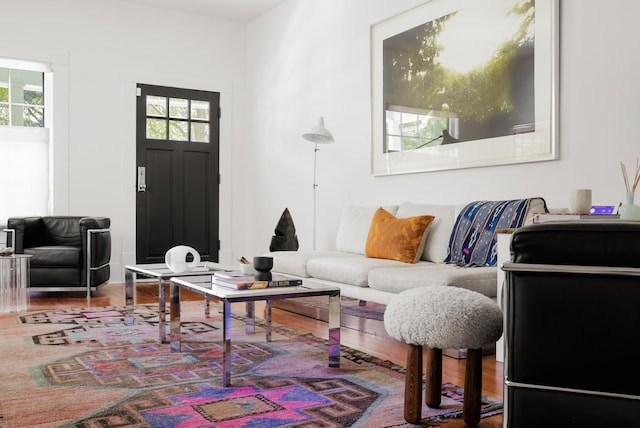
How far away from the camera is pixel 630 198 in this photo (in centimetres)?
299

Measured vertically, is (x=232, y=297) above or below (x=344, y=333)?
above

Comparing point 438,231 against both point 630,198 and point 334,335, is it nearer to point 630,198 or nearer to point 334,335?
point 630,198

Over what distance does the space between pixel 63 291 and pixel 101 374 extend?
3152 millimetres

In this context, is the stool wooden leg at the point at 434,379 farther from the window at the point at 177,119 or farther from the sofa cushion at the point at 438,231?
the window at the point at 177,119

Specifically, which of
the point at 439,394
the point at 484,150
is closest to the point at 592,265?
the point at 439,394

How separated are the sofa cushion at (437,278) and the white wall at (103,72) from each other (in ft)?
13.1

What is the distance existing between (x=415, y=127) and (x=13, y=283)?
334 centimetres

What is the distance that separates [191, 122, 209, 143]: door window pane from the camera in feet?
23.5

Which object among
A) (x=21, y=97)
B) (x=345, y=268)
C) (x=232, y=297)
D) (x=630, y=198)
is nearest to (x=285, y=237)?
(x=345, y=268)

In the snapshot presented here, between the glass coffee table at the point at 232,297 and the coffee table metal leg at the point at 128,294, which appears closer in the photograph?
the glass coffee table at the point at 232,297

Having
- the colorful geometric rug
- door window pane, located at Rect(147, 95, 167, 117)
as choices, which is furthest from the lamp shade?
door window pane, located at Rect(147, 95, 167, 117)

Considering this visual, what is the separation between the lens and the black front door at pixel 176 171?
6852 mm

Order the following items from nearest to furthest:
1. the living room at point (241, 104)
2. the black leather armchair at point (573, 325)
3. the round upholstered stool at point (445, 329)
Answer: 1. the black leather armchair at point (573, 325)
2. the round upholstered stool at point (445, 329)
3. the living room at point (241, 104)

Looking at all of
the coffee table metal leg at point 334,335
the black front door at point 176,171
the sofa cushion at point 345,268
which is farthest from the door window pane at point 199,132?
the coffee table metal leg at point 334,335
